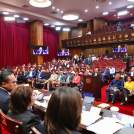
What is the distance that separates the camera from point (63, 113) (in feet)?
2.52

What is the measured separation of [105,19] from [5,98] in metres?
17.5

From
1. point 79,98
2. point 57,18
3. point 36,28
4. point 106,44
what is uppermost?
point 57,18

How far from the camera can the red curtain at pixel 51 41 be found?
1683 cm

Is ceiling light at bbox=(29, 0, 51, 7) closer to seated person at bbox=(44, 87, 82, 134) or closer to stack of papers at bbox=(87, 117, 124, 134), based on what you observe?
stack of papers at bbox=(87, 117, 124, 134)

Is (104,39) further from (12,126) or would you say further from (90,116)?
(12,126)

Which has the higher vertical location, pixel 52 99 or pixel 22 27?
pixel 22 27

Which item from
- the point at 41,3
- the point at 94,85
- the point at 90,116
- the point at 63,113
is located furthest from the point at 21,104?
the point at 41,3

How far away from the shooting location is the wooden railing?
12.2 metres

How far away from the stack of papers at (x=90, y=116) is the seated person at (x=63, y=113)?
658 mm

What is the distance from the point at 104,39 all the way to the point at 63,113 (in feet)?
45.5

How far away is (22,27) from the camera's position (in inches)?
548

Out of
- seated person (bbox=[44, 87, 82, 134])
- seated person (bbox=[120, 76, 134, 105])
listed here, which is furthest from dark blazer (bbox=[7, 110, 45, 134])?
seated person (bbox=[120, 76, 134, 105])

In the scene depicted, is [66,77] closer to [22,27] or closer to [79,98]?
[79,98]

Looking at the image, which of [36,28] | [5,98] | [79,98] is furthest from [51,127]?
[36,28]
